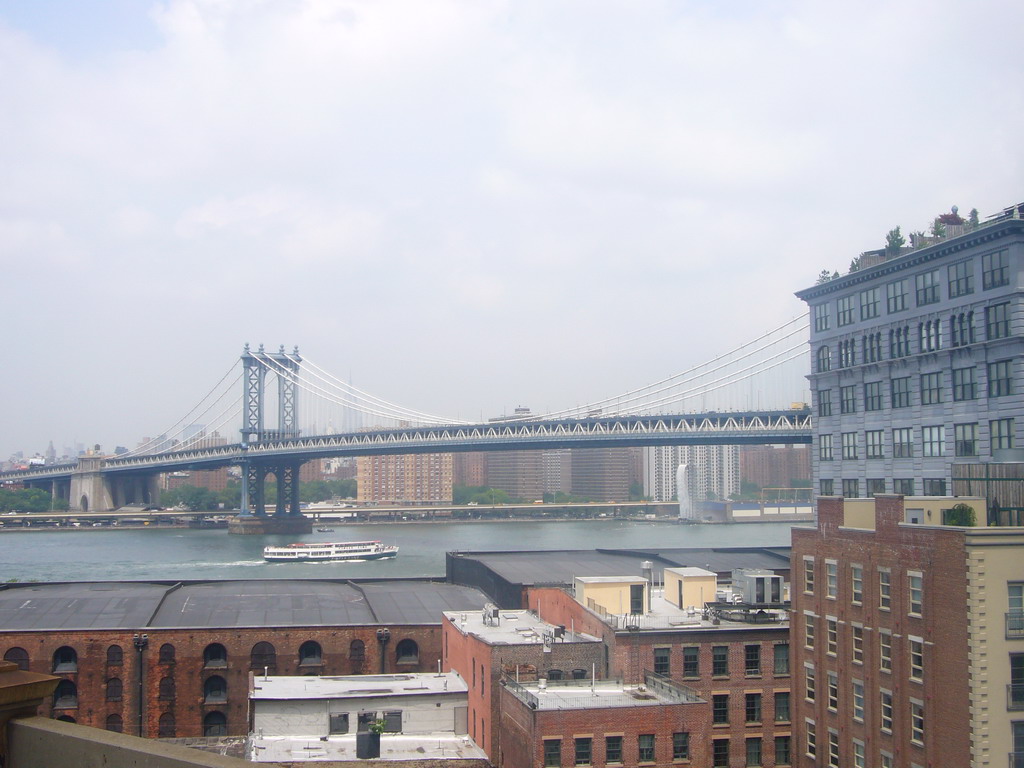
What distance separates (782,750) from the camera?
21.7 metres

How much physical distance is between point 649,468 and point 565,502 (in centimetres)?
2998

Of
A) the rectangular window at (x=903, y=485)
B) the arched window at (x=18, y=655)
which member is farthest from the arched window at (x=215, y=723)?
the rectangular window at (x=903, y=485)

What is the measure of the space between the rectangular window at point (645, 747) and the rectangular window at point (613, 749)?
34 centimetres

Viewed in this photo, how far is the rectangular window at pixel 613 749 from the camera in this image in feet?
59.4

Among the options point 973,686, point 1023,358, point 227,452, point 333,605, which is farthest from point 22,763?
point 227,452

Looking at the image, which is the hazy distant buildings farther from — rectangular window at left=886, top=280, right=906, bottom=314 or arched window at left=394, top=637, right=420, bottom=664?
rectangular window at left=886, top=280, right=906, bottom=314

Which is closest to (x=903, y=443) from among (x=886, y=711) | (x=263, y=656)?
(x=886, y=711)

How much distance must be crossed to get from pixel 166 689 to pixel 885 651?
18.6 m

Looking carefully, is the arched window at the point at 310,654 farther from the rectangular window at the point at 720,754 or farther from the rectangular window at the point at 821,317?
the rectangular window at the point at 821,317

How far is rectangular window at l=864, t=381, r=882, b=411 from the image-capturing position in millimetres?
28078

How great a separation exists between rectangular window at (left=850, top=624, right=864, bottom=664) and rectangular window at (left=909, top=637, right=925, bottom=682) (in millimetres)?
1383

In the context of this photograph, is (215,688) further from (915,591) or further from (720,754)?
(915,591)

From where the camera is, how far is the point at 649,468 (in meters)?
191

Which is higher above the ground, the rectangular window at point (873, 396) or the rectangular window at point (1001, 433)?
the rectangular window at point (873, 396)
